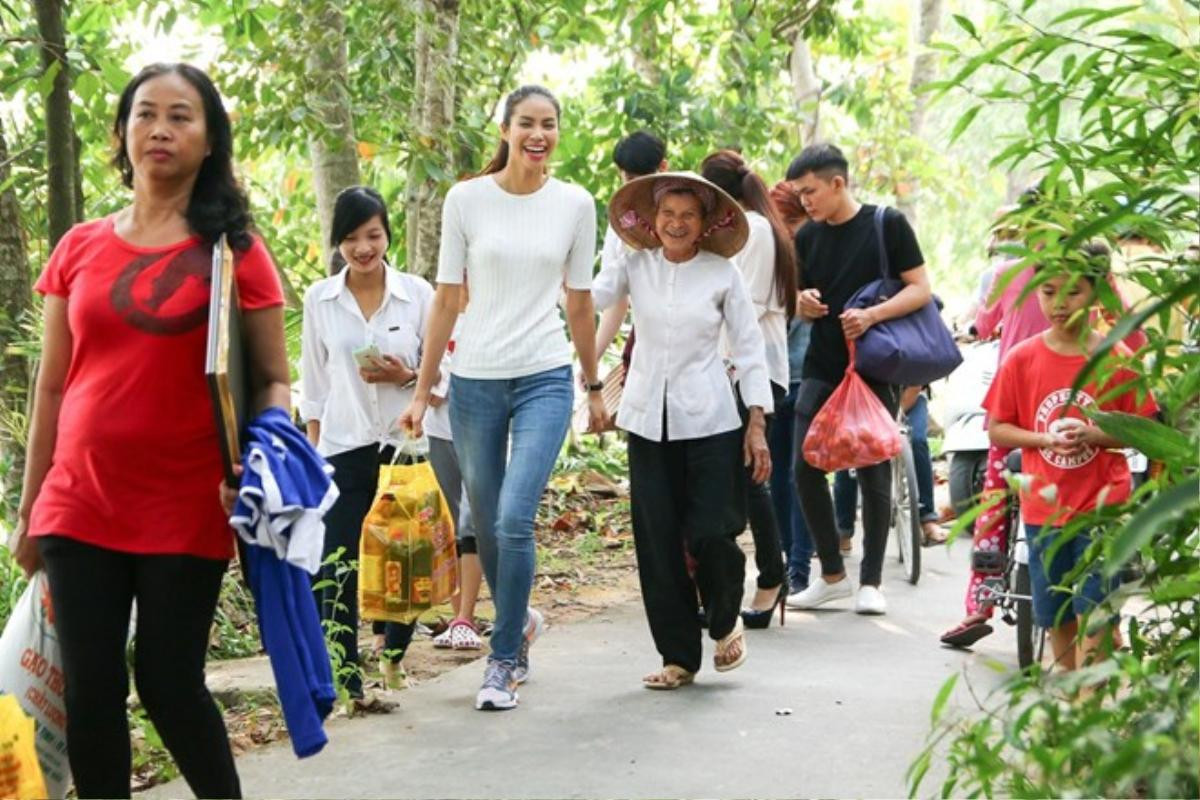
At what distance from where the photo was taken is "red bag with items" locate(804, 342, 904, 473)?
9.28 metres

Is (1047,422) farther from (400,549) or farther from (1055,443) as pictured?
(400,549)

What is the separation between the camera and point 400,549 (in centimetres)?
767

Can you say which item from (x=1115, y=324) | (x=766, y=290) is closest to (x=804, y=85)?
(x=766, y=290)

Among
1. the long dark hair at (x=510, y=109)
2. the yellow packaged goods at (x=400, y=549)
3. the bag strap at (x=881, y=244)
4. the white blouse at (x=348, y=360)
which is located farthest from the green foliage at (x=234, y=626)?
the bag strap at (x=881, y=244)

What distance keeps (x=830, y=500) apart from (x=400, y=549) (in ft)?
9.06

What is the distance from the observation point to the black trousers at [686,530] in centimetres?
770

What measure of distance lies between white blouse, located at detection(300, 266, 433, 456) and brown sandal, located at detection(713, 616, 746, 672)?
161cm

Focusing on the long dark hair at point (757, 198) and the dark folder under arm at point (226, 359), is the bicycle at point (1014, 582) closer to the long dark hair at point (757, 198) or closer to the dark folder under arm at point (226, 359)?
the long dark hair at point (757, 198)

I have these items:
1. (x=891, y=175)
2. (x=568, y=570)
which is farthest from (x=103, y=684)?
(x=891, y=175)

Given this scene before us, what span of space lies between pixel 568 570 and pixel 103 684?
22.3ft

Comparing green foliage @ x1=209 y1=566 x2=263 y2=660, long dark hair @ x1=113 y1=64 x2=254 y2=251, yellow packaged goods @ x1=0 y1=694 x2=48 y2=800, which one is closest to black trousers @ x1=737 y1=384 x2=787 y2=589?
green foliage @ x1=209 y1=566 x2=263 y2=660

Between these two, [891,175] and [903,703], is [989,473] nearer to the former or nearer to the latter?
[903,703]

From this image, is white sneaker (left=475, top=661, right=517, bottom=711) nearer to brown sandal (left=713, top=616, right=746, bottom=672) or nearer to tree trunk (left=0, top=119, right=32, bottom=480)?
brown sandal (left=713, top=616, right=746, bottom=672)

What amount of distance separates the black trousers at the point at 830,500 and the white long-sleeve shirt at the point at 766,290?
0.22 metres
